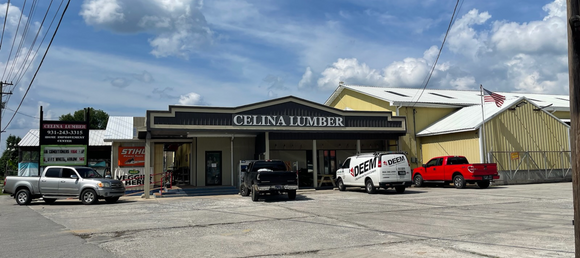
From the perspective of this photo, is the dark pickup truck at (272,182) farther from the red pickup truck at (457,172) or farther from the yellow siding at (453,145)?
the yellow siding at (453,145)

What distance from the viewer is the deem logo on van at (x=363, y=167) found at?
802 inches

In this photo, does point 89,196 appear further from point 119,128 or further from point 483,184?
point 483,184

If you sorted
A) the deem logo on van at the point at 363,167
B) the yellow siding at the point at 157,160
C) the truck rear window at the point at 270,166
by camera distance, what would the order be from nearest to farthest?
the truck rear window at the point at 270,166, the deem logo on van at the point at 363,167, the yellow siding at the point at 157,160

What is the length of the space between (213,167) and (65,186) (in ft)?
30.0

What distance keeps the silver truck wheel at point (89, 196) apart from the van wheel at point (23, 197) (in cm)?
264

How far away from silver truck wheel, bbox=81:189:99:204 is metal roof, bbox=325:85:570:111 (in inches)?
750

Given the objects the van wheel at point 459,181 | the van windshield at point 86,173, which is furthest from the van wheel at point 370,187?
the van windshield at point 86,173

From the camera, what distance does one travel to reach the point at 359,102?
33.9 metres

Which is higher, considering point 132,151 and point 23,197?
point 132,151

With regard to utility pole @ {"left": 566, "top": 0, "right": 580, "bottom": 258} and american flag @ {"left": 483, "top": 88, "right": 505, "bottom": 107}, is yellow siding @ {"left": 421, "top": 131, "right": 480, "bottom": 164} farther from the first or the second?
utility pole @ {"left": 566, "top": 0, "right": 580, "bottom": 258}

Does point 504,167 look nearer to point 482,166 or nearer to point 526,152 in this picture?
point 526,152

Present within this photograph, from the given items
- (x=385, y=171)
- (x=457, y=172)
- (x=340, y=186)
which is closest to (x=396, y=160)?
(x=385, y=171)

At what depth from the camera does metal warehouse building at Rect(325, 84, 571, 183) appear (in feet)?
83.6

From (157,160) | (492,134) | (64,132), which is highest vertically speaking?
(64,132)
